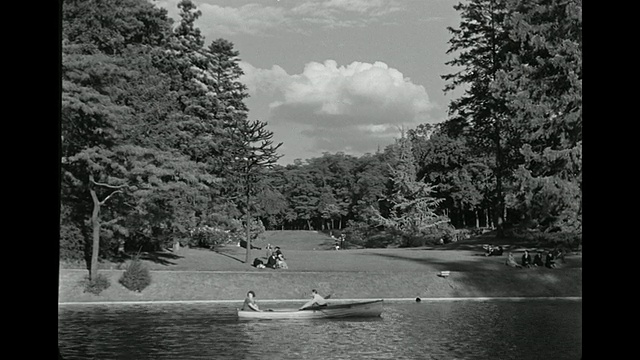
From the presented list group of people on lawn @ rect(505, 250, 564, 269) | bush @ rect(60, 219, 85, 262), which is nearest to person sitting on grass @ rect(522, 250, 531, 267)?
group of people on lawn @ rect(505, 250, 564, 269)

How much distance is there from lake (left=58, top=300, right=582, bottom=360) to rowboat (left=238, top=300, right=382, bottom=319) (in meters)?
0.26

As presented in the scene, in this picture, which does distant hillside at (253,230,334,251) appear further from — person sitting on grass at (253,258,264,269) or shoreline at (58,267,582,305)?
shoreline at (58,267,582,305)

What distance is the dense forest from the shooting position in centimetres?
3128

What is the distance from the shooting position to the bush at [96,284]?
93.3 ft

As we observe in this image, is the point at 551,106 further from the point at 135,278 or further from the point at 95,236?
the point at 95,236

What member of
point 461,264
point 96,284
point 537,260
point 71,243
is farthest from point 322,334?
point 537,260

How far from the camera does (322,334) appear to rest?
68.4ft

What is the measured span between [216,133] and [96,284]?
15.2 meters

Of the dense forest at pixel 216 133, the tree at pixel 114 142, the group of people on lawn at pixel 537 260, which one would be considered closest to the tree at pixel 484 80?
the dense forest at pixel 216 133
